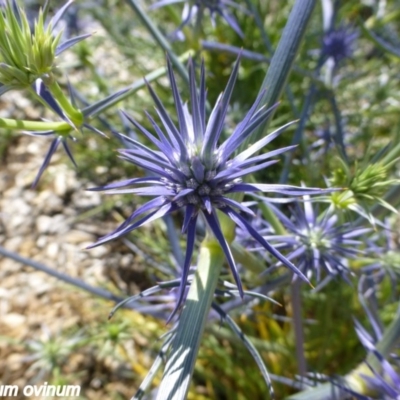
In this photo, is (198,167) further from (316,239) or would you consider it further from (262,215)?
(262,215)

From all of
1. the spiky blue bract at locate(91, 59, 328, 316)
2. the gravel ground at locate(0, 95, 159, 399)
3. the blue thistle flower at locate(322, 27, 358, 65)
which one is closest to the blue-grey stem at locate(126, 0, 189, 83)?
the spiky blue bract at locate(91, 59, 328, 316)

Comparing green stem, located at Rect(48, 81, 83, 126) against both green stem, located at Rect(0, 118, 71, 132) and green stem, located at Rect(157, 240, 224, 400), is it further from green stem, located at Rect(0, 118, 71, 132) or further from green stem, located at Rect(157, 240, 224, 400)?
green stem, located at Rect(157, 240, 224, 400)

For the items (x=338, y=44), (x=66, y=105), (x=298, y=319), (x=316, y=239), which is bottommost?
(x=298, y=319)

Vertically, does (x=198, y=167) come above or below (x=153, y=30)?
below

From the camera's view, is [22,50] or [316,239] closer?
[22,50]

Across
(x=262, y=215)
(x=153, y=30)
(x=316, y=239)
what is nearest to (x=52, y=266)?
(x=262, y=215)

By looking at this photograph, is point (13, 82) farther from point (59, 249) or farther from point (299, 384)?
point (59, 249)

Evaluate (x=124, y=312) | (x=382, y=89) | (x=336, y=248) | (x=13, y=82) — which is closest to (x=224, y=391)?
(x=124, y=312)
